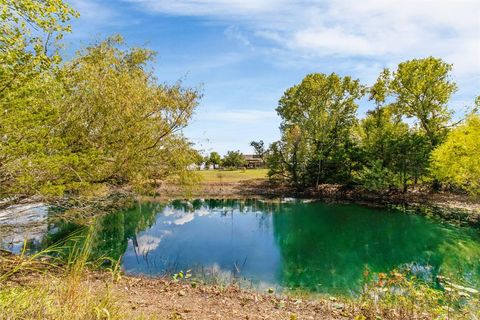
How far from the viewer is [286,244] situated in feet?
57.8

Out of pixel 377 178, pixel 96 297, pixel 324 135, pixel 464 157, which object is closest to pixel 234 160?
pixel 324 135

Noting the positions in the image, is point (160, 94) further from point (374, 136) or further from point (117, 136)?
point (374, 136)

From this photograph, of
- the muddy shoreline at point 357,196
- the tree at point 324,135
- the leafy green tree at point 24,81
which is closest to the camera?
the leafy green tree at point 24,81

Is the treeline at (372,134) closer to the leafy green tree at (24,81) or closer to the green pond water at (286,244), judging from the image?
the green pond water at (286,244)

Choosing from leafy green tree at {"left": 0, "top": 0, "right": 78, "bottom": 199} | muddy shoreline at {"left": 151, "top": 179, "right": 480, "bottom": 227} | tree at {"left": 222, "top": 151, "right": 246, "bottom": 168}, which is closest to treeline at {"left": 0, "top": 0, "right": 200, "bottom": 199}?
leafy green tree at {"left": 0, "top": 0, "right": 78, "bottom": 199}

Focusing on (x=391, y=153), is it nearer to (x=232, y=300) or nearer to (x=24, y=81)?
(x=232, y=300)

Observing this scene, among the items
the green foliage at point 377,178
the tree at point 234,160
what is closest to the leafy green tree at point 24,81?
the green foliage at point 377,178

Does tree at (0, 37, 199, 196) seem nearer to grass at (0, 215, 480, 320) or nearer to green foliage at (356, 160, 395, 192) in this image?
grass at (0, 215, 480, 320)

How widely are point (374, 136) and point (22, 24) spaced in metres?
33.3

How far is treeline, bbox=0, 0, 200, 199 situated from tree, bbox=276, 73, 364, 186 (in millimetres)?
22357

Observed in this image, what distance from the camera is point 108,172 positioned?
12.5 metres

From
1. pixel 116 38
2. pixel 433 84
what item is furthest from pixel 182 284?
pixel 433 84

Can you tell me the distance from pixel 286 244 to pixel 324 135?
2237 centimetres

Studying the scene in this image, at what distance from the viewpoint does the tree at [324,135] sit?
36847 millimetres
